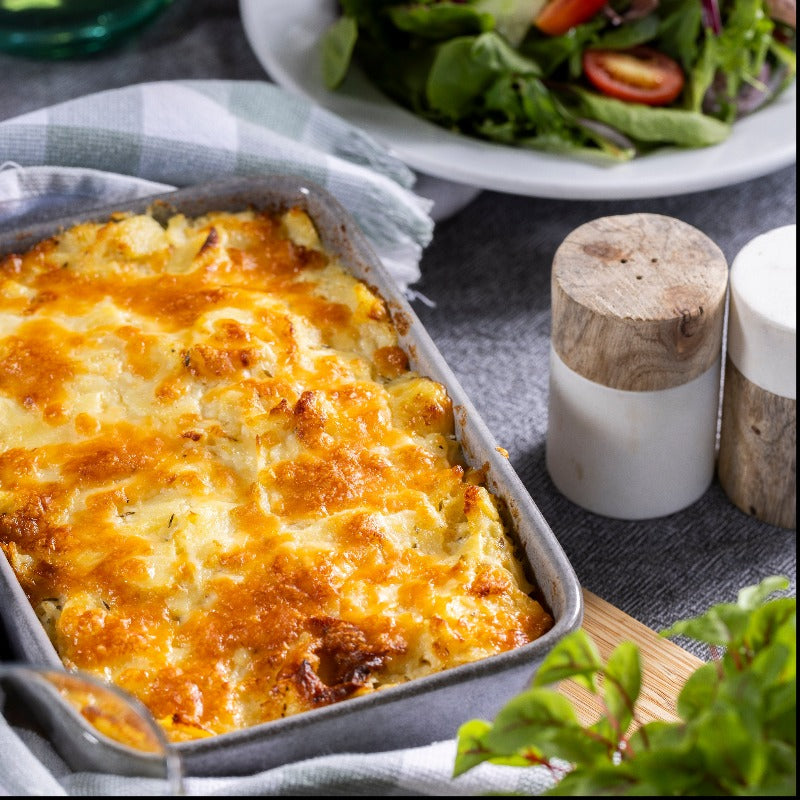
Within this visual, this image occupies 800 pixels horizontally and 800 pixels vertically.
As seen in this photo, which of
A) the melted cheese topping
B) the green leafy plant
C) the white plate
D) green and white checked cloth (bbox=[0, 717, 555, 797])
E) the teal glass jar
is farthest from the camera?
the teal glass jar

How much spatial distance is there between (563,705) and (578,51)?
235 cm

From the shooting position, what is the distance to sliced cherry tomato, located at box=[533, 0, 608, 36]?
11.0 feet

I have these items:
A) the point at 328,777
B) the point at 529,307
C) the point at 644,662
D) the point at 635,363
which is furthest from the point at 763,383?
the point at 328,777

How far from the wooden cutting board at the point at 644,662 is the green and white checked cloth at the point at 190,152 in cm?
103

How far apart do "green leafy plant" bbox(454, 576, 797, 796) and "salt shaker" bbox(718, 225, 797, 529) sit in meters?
1.03

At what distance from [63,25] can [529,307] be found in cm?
176

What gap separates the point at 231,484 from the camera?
2.21 m

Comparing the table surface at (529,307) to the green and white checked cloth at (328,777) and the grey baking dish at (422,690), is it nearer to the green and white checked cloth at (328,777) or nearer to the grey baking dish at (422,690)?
the grey baking dish at (422,690)

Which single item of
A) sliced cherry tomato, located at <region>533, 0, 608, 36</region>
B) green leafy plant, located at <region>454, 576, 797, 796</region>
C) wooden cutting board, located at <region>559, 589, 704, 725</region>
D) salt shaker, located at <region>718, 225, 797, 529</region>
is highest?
green leafy plant, located at <region>454, 576, 797, 796</region>

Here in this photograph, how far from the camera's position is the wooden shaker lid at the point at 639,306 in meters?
2.38

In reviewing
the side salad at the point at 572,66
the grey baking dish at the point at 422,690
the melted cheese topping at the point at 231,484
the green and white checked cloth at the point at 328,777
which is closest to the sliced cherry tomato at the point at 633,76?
the side salad at the point at 572,66

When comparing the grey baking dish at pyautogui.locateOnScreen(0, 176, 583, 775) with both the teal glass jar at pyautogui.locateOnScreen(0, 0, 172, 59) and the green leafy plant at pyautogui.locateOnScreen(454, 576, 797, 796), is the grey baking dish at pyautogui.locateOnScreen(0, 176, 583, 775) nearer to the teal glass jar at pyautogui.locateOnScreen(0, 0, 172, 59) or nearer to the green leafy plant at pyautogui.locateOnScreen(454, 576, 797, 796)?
the green leafy plant at pyautogui.locateOnScreen(454, 576, 797, 796)

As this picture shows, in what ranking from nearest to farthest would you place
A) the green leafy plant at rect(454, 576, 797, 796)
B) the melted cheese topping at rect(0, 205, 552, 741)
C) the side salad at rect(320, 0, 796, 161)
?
1. the green leafy plant at rect(454, 576, 797, 796)
2. the melted cheese topping at rect(0, 205, 552, 741)
3. the side salad at rect(320, 0, 796, 161)

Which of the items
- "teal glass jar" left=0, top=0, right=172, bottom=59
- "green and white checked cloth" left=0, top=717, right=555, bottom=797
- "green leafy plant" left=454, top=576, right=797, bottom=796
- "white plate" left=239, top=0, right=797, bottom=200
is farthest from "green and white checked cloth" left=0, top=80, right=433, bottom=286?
"green leafy plant" left=454, top=576, right=797, bottom=796
